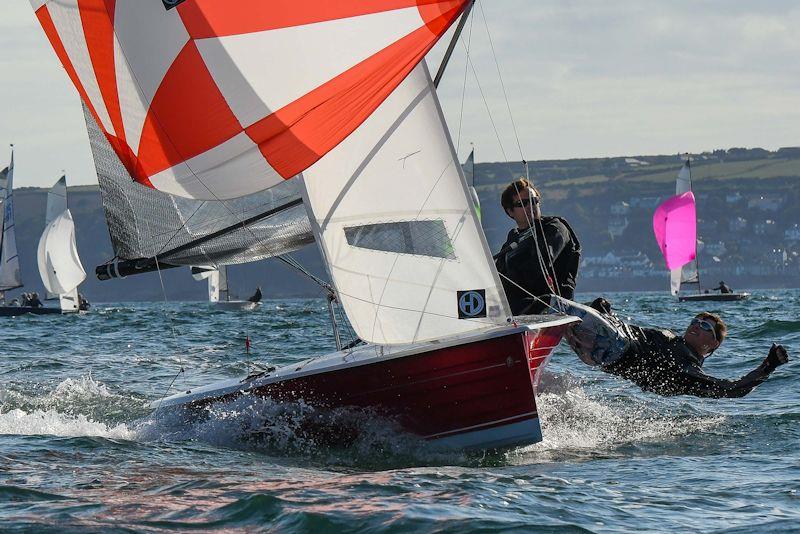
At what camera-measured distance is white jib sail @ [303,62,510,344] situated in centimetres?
794

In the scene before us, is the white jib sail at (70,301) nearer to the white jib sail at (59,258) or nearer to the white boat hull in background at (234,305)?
the white jib sail at (59,258)

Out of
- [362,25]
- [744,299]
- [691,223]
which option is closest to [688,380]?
[362,25]

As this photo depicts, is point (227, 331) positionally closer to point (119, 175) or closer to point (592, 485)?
Answer: point (119, 175)

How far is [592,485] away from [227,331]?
18.9 m

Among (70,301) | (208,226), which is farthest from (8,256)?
(208,226)

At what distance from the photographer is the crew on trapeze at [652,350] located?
28.2 ft

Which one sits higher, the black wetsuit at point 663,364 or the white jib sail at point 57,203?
the white jib sail at point 57,203

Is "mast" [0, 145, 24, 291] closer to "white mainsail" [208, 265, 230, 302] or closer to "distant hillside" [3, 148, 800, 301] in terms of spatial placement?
"white mainsail" [208, 265, 230, 302]

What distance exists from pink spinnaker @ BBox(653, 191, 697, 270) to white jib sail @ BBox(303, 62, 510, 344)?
3698 cm

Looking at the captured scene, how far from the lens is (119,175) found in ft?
32.2

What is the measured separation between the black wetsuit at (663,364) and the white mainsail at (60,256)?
3650 cm

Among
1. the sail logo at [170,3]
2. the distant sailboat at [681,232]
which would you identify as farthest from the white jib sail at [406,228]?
the distant sailboat at [681,232]

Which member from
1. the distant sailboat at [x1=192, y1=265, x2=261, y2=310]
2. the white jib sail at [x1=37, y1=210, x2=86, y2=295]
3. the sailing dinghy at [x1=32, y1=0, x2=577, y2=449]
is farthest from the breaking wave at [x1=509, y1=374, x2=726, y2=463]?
the distant sailboat at [x1=192, y1=265, x2=261, y2=310]

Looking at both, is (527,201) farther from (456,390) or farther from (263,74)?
(263,74)
